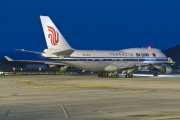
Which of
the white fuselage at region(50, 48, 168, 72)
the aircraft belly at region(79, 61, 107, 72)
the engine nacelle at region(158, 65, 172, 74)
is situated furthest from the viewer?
the engine nacelle at region(158, 65, 172, 74)

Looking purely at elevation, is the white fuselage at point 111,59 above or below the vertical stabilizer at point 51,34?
below

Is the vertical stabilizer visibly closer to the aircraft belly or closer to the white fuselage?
the white fuselage

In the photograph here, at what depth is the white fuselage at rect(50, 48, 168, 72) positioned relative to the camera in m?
55.6

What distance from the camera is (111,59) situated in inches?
2325

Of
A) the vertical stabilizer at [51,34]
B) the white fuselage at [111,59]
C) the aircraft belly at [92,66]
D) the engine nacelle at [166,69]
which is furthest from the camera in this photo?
the engine nacelle at [166,69]

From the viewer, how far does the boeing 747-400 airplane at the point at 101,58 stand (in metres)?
54.3

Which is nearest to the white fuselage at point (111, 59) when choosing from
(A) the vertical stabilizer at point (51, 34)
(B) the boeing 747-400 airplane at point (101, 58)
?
(B) the boeing 747-400 airplane at point (101, 58)

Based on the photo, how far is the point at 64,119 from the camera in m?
15.7

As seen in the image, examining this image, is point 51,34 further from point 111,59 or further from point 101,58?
point 111,59

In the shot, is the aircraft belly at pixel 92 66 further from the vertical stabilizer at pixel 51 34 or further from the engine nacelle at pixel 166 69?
the engine nacelle at pixel 166 69

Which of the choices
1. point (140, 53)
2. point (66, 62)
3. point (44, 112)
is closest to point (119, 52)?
point (140, 53)

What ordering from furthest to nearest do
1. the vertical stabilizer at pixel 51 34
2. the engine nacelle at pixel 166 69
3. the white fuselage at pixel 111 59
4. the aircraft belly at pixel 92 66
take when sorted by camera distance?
the engine nacelle at pixel 166 69
the aircraft belly at pixel 92 66
the white fuselage at pixel 111 59
the vertical stabilizer at pixel 51 34

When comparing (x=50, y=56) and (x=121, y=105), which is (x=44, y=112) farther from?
(x=50, y=56)

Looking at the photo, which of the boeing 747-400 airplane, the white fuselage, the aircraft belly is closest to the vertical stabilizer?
the boeing 747-400 airplane
